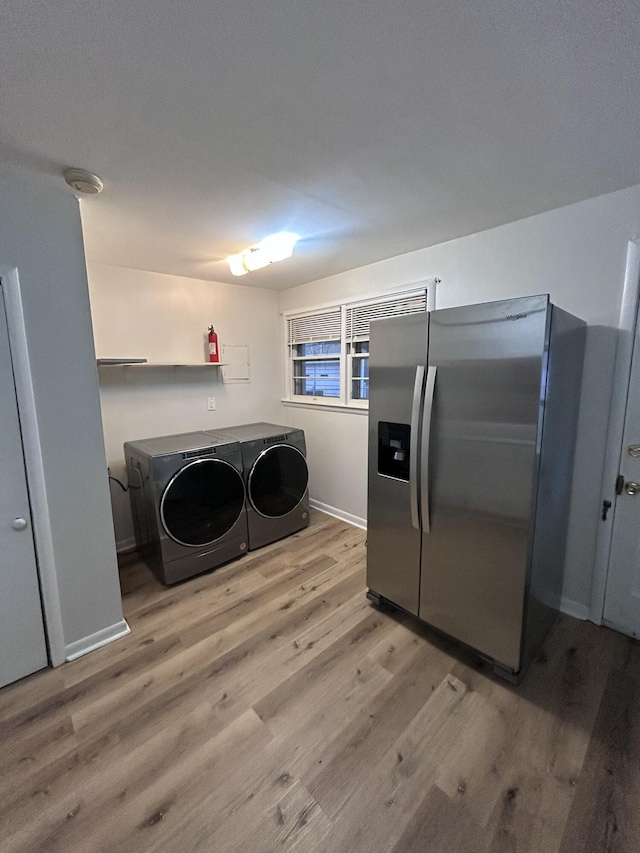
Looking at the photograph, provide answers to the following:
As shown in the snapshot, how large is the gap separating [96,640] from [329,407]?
2.43 metres

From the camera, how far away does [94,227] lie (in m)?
2.03

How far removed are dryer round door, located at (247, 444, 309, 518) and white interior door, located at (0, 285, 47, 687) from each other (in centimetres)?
140

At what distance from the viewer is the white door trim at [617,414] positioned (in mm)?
1769

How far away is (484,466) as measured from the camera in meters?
1.62

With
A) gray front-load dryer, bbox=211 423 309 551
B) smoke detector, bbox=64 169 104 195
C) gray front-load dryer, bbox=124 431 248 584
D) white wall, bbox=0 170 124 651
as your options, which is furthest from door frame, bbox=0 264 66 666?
gray front-load dryer, bbox=211 423 309 551

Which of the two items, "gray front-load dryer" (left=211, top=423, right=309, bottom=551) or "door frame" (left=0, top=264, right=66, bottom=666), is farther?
"gray front-load dryer" (left=211, top=423, right=309, bottom=551)

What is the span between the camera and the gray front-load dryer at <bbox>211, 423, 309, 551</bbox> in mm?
2824

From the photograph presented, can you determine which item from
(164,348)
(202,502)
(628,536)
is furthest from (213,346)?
(628,536)

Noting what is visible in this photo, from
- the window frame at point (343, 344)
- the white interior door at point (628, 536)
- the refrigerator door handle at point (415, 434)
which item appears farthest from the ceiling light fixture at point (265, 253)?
the white interior door at point (628, 536)

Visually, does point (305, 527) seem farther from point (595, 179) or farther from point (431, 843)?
point (595, 179)

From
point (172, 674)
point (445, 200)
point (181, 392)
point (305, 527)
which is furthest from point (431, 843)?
point (181, 392)

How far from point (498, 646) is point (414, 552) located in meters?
0.55

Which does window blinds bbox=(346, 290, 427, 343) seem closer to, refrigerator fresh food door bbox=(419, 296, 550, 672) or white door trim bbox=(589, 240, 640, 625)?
refrigerator fresh food door bbox=(419, 296, 550, 672)

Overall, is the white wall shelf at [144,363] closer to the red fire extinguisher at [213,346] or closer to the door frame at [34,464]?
the red fire extinguisher at [213,346]
